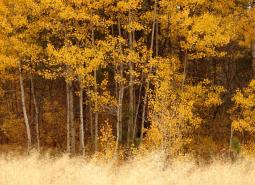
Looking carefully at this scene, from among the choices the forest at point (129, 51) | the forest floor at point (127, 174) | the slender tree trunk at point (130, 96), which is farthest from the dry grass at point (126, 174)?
the slender tree trunk at point (130, 96)

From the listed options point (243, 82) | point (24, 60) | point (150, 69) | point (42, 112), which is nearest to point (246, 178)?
point (150, 69)

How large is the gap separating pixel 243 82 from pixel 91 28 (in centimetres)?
1066

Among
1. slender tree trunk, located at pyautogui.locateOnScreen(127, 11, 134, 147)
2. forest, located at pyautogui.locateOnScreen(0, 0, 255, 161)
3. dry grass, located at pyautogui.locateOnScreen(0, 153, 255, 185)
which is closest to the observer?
dry grass, located at pyautogui.locateOnScreen(0, 153, 255, 185)

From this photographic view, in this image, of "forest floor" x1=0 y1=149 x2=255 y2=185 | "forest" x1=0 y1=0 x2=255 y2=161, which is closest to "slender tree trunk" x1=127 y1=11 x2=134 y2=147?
"forest" x1=0 y1=0 x2=255 y2=161

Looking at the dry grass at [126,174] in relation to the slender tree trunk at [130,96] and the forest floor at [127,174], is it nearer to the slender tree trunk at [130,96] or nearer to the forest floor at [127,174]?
the forest floor at [127,174]

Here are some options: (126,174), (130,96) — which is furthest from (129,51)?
(126,174)

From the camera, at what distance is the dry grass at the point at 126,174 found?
30.5 ft

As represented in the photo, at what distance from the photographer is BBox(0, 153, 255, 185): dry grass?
9295mm

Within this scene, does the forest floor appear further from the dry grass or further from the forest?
the forest

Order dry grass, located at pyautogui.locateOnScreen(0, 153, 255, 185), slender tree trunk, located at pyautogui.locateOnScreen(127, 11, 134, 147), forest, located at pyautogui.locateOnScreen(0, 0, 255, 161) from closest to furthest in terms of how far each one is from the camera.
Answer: dry grass, located at pyautogui.locateOnScreen(0, 153, 255, 185)
forest, located at pyautogui.locateOnScreen(0, 0, 255, 161)
slender tree trunk, located at pyautogui.locateOnScreen(127, 11, 134, 147)

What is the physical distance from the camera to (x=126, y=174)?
10.1 m

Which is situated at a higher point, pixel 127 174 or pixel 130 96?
pixel 127 174

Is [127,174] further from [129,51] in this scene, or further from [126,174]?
[129,51]

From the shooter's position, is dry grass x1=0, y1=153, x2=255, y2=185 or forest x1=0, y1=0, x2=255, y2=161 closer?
dry grass x1=0, y1=153, x2=255, y2=185
